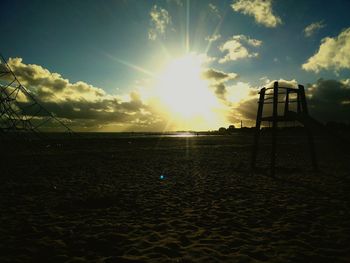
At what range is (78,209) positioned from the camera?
23.9 ft

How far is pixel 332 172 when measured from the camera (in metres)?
13.2

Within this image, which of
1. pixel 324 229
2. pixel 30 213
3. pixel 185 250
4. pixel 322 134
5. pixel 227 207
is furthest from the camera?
pixel 322 134

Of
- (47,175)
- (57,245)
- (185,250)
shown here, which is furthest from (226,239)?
(47,175)

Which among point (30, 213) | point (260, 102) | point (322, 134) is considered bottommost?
point (30, 213)

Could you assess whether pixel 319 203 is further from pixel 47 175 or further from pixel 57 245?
pixel 47 175

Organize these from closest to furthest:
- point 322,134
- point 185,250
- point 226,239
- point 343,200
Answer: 1. point 185,250
2. point 226,239
3. point 343,200
4. point 322,134

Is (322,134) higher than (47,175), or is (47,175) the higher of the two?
(322,134)

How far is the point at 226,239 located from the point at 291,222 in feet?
6.65

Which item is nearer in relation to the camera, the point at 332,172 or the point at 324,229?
the point at 324,229

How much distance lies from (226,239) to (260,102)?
10.1 metres

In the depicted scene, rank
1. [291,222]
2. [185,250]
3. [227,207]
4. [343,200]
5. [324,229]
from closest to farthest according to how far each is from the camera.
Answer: [185,250] → [324,229] → [291,222] → [227,207] → [343,200]

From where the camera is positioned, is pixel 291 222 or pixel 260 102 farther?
pixel 260 102

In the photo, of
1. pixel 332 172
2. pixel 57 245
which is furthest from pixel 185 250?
pixel 332 172

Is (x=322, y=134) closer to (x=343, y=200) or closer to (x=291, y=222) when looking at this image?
(x=343, y=200)
